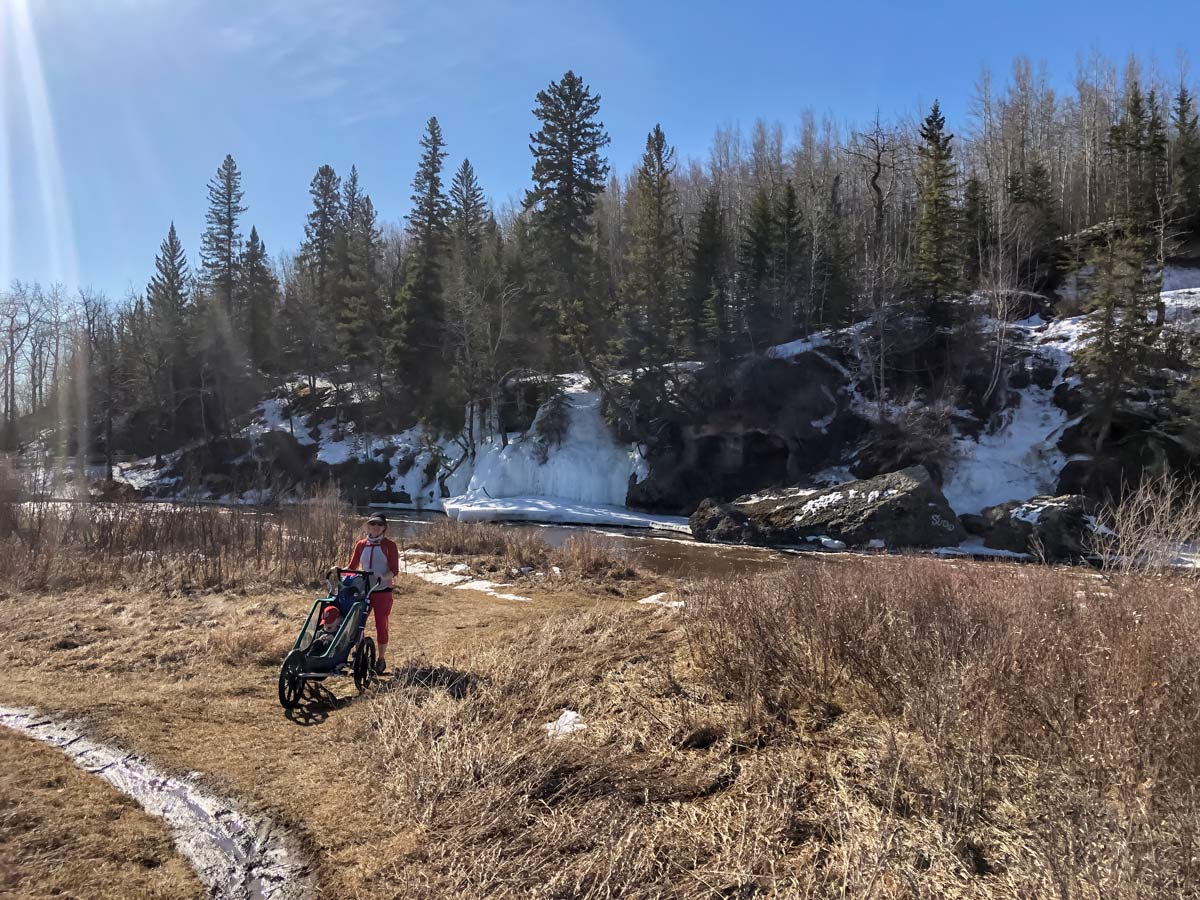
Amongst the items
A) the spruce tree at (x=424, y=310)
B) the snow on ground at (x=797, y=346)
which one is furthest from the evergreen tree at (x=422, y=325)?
the snow on ground at (x=797, y=346)

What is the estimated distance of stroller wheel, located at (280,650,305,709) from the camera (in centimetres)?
625

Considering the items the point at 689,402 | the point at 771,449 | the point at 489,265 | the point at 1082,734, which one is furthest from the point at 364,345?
the point at 1082,734

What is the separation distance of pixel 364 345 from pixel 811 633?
145ft

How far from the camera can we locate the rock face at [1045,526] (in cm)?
2144

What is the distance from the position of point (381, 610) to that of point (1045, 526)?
72.9 feet

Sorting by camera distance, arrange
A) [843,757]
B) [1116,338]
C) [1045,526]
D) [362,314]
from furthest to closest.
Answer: [362,314] → [1116,338] → [1045,526] → [843,757]

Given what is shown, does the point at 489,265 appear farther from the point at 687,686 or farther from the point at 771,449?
the point at 687,686

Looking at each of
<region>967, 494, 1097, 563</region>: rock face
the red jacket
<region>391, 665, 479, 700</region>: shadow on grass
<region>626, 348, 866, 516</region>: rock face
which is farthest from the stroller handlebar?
<region>626, 348, 866, 516</region>: rock face

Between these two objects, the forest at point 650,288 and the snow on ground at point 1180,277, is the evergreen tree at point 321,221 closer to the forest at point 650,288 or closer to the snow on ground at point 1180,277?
the forest at point 650,288

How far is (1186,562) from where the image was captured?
7145 mm

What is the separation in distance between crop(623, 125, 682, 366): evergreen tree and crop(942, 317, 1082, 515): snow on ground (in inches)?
582

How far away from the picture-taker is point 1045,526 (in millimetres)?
22047

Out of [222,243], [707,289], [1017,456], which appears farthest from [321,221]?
[1017,456]

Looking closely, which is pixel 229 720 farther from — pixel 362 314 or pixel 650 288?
pixel 362 314
